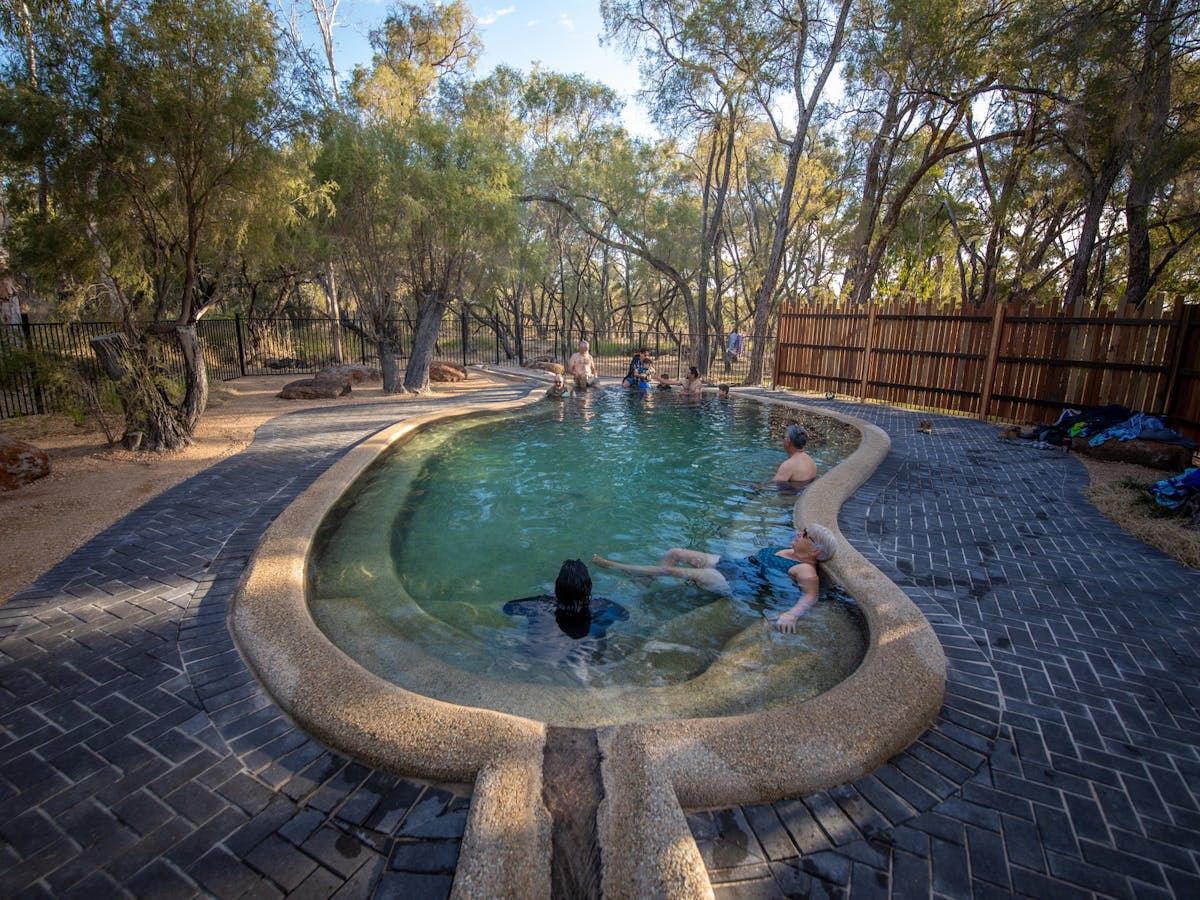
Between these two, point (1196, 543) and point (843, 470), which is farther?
point (843, 470)

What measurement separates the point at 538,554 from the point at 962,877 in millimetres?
4307

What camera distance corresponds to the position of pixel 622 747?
2.45 meters

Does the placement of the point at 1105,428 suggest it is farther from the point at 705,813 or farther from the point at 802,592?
the point at 705,813

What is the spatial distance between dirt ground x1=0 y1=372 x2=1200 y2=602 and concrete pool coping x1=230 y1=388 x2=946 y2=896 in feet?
8.98

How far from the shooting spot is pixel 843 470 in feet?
23.2

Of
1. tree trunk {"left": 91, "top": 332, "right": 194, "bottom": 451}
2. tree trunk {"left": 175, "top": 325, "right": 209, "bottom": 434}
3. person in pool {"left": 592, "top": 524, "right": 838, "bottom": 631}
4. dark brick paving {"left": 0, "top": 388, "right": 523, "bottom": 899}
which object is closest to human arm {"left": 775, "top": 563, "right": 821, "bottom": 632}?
person in pool {"left": 592, "top": 524, "right": 838, "bottom": 631}

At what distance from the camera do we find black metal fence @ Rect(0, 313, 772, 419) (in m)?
9.21

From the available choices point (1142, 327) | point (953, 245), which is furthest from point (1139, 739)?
point (953, 245)

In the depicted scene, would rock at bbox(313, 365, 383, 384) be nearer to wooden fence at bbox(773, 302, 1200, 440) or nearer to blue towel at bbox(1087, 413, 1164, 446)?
wooden fence at bbox(773, 302, 1200, 440)

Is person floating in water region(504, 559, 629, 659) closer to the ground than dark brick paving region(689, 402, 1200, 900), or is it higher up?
closer to the ground

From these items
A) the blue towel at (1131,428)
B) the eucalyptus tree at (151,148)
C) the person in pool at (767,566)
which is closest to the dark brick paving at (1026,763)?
the person in pool at (767,566)

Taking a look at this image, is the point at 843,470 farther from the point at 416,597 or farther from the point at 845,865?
the point at 845,865

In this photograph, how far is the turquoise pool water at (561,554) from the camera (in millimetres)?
3738

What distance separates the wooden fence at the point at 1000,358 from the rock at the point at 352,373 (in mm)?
11305
